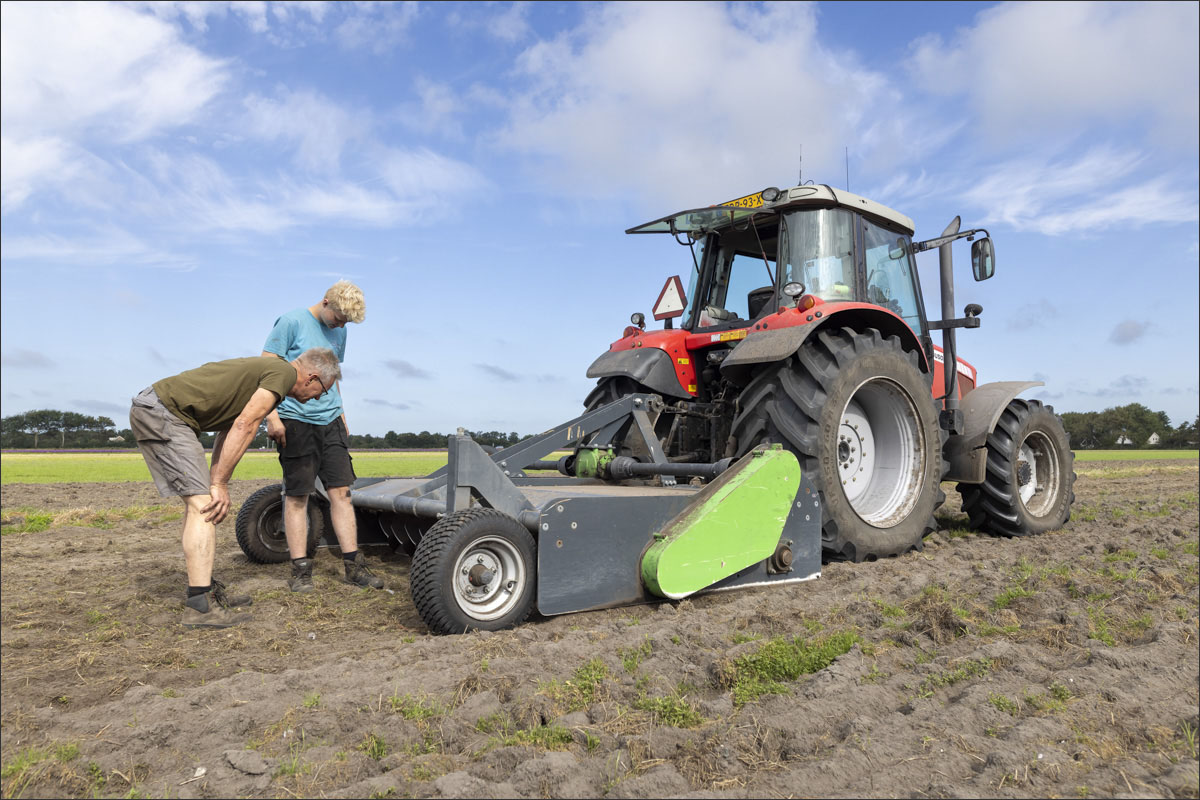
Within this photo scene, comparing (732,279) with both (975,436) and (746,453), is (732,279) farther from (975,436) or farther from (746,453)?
(975,436)

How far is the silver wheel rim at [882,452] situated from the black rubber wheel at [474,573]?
2.54m

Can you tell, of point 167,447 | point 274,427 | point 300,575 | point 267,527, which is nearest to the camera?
point 167,447

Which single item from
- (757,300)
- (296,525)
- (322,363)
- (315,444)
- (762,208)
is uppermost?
(762,208)

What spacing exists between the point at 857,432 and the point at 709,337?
1197 mm

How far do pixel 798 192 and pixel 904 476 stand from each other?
6.82 ft

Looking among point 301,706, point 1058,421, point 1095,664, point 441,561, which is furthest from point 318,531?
point 1058,421

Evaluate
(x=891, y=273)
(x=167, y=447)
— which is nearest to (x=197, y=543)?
(x=167, y=447)

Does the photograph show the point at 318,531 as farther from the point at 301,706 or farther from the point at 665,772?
the point at 665,772

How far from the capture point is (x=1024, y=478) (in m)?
6.70

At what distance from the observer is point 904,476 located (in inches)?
214

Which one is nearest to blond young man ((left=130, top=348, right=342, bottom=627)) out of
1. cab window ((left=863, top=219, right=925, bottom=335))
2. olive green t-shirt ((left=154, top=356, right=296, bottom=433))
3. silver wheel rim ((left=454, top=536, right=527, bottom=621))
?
olive green t-shirt ((left=154, top=356, right=296, bottom=433))

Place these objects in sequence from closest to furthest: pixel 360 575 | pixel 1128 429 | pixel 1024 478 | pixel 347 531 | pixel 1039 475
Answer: pixel 360 575 < pixel 347 531 < pixel 1024 478 < pixel 1039 475 < pixel 1128 429

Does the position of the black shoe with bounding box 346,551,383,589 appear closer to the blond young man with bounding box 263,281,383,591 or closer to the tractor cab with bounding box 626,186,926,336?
the blond young man with bounding box 263,281,383,591

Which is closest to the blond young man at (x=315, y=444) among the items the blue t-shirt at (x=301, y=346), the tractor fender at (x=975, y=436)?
the blue t-shirt at (x=301, y=346)
